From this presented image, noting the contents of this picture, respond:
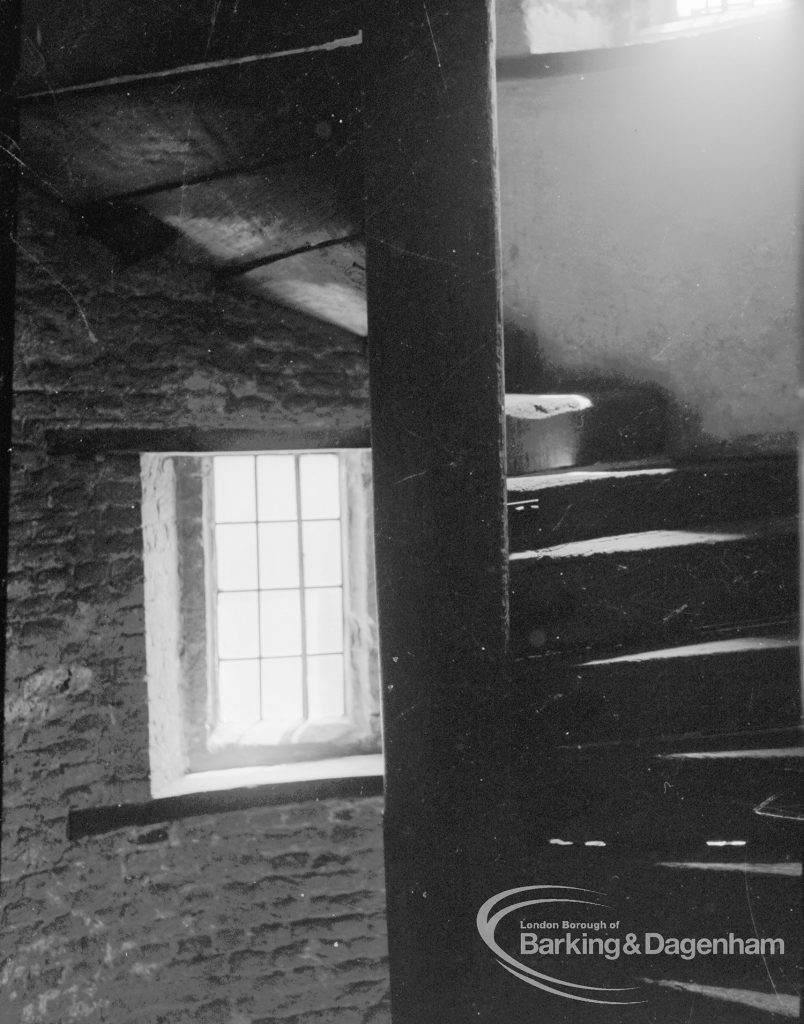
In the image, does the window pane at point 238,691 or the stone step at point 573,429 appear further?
the window pane at point 238,691

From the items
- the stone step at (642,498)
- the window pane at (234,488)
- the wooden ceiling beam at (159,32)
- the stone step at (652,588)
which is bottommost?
the stone step at (652,588)

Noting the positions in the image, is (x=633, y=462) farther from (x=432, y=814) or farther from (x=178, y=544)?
(x=178, y=544)

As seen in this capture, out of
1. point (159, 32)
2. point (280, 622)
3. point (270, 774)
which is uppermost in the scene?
point (159, 32)

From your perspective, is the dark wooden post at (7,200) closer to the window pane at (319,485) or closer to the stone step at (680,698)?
the window pane at (319,485)

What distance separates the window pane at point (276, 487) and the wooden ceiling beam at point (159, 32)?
174cm

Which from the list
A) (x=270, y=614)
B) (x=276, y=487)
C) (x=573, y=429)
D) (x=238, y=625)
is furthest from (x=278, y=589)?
(x=573, y=429)

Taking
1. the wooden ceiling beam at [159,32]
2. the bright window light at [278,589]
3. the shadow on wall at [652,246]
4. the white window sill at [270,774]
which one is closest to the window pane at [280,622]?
the bright window light at [278,589]

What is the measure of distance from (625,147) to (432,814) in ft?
7.07

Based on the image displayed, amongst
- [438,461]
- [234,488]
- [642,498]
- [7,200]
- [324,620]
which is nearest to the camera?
[438,461]

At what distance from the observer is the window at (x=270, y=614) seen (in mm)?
3256

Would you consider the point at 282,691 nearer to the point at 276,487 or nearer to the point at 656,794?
the point at 276,487

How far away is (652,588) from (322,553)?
1.95 m

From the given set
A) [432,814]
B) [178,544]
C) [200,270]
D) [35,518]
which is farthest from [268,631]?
[432,814]

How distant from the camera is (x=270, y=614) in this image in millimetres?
3436
